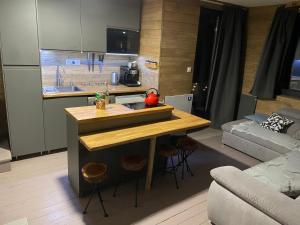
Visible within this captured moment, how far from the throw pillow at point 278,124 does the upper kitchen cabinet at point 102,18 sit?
2.84 m

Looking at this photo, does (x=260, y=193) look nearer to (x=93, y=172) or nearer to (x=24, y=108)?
(x=93, y=172)

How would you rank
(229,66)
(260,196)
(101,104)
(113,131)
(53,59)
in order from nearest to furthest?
(260,196), (113,131), (101,104), (53,59), (229,66)

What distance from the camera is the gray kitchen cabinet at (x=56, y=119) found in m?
3.33

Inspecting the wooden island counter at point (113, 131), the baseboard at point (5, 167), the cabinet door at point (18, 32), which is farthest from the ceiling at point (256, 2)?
the baseboard at point (5, 167)

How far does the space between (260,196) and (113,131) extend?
1.45 m

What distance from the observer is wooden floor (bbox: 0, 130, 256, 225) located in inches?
91.2

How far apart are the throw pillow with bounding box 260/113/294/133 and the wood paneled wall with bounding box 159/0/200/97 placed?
5.14 ft

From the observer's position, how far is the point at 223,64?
4.62m

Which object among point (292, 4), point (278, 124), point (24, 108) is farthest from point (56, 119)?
point (292, 4)

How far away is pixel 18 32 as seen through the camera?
2.90 m

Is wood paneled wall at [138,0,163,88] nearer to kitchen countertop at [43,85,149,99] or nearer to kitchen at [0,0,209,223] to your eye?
kitchen at [0,0,209,223]

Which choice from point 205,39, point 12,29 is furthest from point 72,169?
point 205,39

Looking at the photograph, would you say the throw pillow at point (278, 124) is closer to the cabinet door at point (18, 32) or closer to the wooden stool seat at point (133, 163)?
the wooden stool seat at point (133, 163)

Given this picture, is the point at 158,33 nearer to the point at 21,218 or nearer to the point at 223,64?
the point at 223,64
